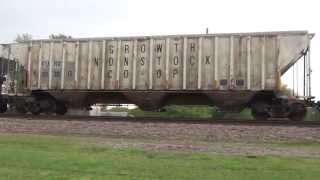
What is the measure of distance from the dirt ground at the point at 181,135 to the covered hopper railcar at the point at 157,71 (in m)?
3.76

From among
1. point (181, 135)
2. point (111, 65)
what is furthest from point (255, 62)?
point (111, 65)

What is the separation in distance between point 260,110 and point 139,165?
11.2m

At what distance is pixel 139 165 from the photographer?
903 centimetres

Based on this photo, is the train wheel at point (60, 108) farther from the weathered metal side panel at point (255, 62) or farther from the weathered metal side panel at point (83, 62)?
the weathered metal side panel at point (255, 62)

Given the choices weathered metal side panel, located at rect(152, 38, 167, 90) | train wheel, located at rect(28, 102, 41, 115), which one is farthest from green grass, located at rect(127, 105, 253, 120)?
train wheel, located at rect(28, 102, 41, 115)

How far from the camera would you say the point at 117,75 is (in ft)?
69.3

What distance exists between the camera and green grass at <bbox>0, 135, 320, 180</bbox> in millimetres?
8039

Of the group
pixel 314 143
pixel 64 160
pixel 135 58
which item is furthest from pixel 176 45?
pixel 64 160

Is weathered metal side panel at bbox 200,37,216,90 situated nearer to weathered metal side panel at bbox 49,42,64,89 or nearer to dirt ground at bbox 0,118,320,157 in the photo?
dirt ground at bbox 0,118,320,157

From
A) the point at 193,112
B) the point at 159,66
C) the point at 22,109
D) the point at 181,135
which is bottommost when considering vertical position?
the point at 181,135

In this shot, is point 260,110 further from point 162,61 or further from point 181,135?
point 181,135

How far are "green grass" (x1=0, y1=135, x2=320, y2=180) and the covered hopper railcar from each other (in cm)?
904

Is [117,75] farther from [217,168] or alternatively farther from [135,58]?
[217,168]

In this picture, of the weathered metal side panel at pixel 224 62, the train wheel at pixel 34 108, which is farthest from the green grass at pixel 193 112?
the train wheel at pixel 34 108
